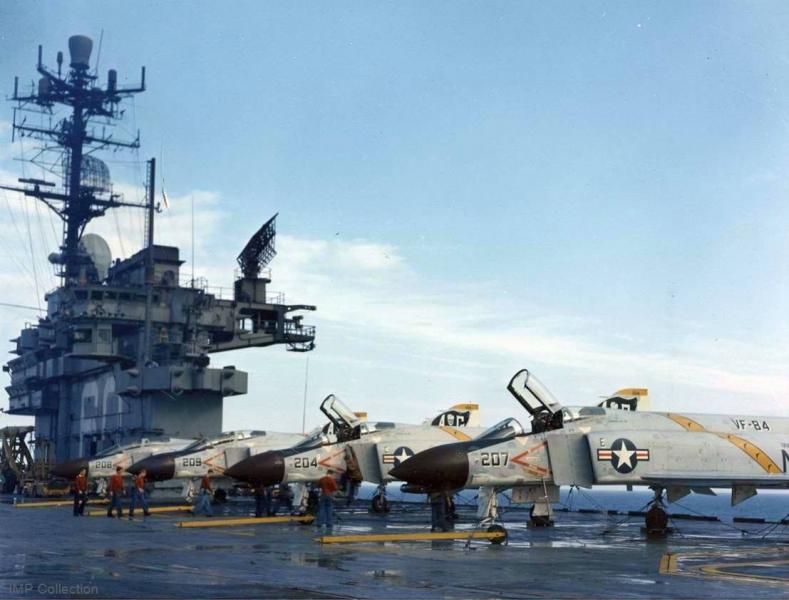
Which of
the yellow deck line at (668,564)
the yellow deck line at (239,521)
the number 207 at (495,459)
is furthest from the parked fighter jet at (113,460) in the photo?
the yellow deck line at (668,564)

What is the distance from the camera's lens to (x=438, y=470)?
19.3 m

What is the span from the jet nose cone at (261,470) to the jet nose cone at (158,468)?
6.11 metres

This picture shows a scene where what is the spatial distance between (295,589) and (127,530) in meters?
11.4

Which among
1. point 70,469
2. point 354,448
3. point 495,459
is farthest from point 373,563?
point 70,469

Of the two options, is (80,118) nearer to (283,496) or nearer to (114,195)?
(114,195)

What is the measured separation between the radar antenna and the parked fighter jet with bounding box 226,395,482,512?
2489 centimetres

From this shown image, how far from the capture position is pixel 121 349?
5338cm

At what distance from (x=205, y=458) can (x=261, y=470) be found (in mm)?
6715

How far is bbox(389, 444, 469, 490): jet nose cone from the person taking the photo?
19297mm

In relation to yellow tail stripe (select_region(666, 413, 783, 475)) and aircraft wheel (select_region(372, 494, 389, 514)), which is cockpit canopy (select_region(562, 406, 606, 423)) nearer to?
yellow tail stripe (select_region(666, 413, 783, 475))

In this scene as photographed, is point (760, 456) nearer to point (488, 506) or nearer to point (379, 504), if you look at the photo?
point (488, 506)

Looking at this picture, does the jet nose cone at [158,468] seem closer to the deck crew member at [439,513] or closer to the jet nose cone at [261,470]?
the jet nose cone at [261,470]

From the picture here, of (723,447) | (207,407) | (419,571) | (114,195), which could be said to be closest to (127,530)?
(419,571)

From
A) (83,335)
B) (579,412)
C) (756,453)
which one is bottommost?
(756,453)
